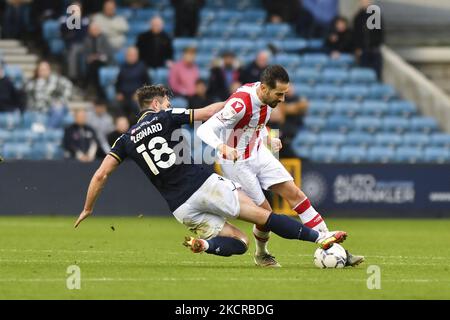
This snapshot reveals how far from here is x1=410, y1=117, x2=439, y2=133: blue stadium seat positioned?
962 inches

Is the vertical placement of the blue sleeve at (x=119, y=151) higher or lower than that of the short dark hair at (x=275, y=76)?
lower

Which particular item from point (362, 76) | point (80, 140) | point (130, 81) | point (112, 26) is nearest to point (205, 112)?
point (80, 140)

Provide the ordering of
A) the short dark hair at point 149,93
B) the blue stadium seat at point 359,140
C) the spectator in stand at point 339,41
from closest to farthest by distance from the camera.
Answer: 1. the short dark hair at point 149,93
2. the blue stadium seat at point 359,140
3. the spectator in stand at point 339,41

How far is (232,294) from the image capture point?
8.99m

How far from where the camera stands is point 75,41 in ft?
75.2

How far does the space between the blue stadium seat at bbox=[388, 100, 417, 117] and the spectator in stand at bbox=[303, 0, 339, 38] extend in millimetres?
2219

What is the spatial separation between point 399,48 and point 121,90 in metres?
7.34

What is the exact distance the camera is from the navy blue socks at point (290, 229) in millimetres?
10961

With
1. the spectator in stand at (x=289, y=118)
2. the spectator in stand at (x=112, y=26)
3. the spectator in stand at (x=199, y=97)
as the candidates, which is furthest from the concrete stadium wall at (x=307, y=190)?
the spectator in stand at (x=112, y=26)

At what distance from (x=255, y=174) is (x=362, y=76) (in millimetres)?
13625

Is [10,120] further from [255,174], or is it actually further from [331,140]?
[255,174]

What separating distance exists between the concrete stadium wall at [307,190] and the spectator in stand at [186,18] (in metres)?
4.73
